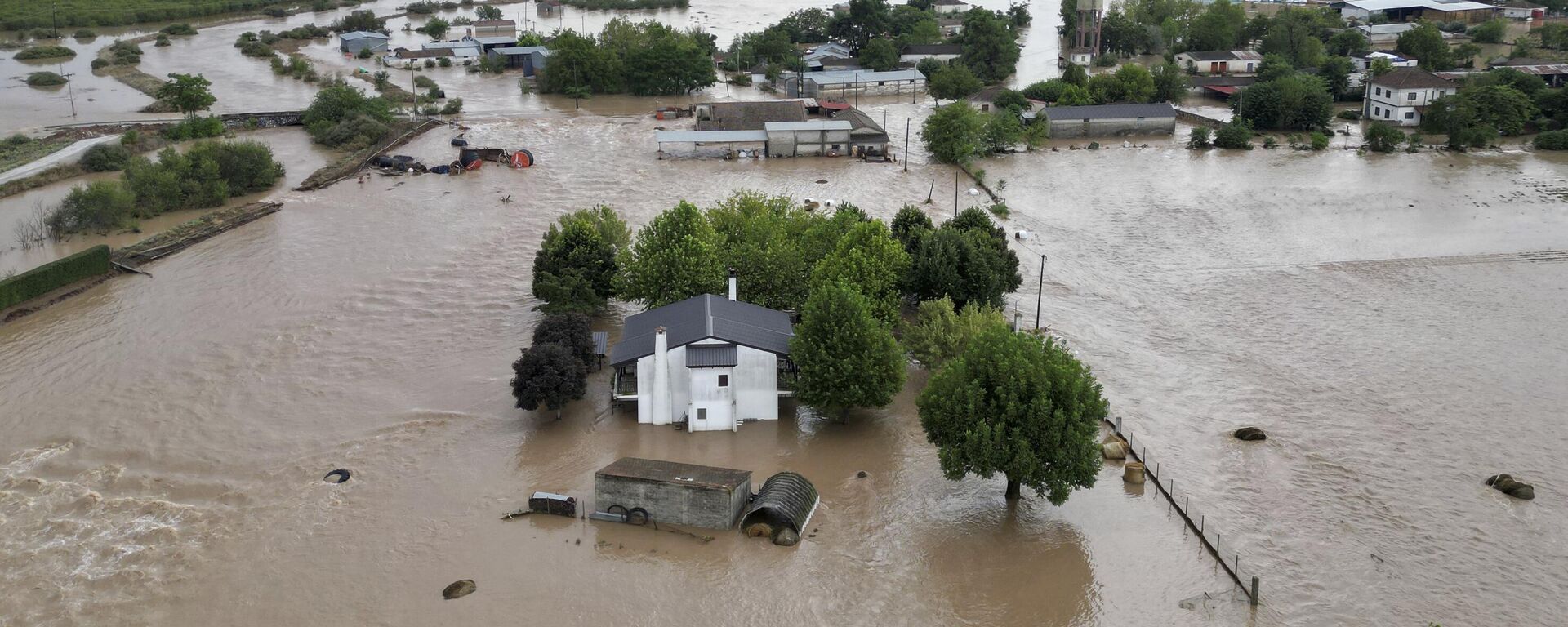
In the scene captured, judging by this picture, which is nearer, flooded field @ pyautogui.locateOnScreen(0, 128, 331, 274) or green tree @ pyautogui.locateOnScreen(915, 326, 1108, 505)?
green tree @ pyautogui.locateOnScreen(915, 326, 1108, 505)

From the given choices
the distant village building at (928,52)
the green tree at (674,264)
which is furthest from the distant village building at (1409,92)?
the green tree at (674,264)

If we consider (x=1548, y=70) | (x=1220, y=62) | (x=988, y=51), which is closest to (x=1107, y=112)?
(x=988, y=51)

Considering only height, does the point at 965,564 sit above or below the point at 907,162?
below

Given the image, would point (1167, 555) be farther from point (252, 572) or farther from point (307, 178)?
point (307, 178)

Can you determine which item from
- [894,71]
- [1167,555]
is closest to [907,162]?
[894,71]

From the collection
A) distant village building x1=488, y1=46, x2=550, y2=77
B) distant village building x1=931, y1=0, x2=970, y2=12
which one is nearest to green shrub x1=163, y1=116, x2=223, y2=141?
distant village building x1=488, y1=46, x2=550, y2=77

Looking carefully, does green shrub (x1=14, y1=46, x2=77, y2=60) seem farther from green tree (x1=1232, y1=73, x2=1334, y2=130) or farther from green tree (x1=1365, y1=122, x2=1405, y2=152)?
green tree (x1=1365, y1=122, x2=1405, y2=152)

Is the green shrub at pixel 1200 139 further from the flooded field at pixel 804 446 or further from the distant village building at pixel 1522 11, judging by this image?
the distant village building at pixel 1522 11
